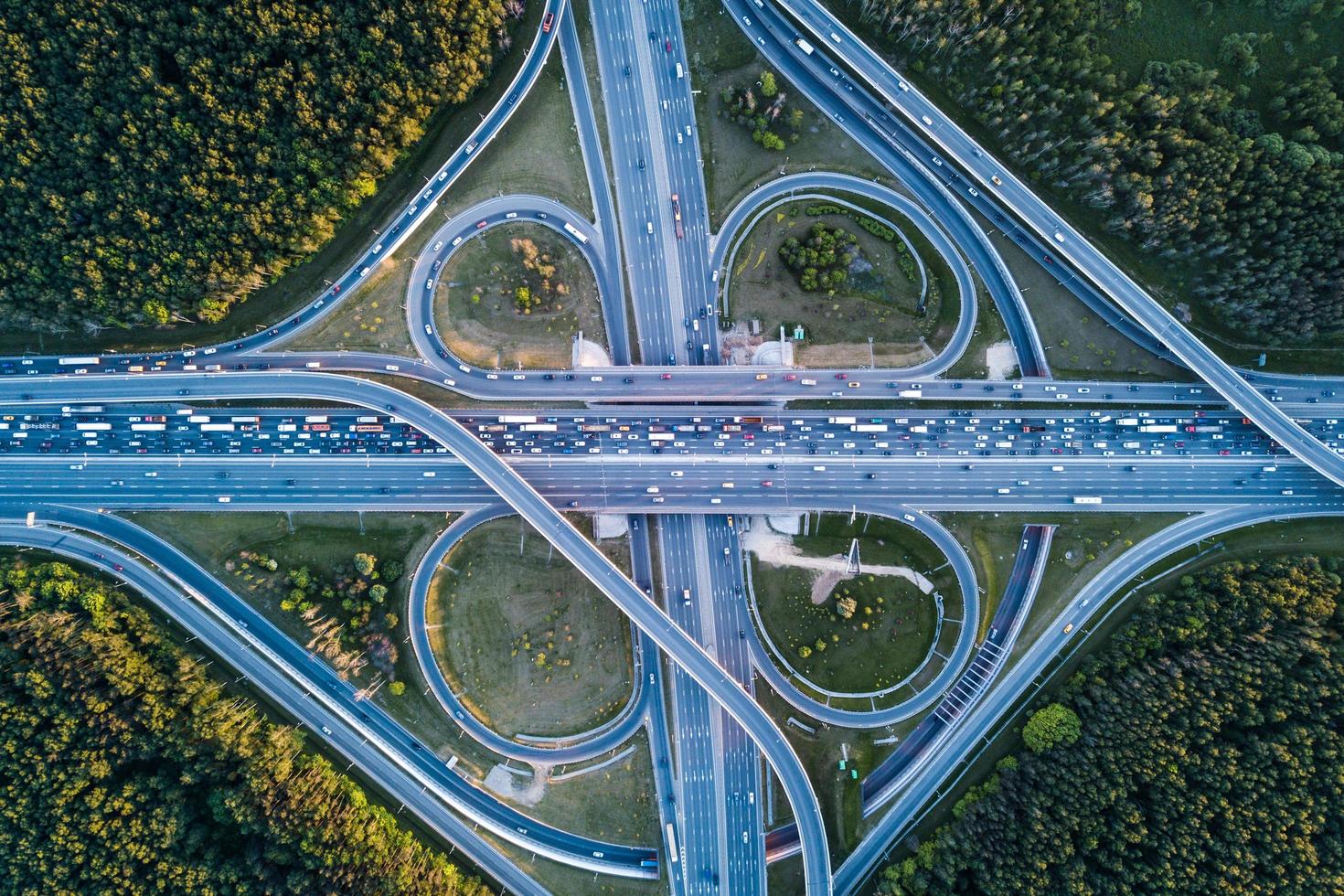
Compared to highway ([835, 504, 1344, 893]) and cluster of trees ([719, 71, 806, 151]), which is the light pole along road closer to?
highway ([835, 504, 1344, 893])

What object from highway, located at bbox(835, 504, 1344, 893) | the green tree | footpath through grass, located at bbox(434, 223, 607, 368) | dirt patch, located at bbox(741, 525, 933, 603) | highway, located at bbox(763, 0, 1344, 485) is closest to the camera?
the green tree

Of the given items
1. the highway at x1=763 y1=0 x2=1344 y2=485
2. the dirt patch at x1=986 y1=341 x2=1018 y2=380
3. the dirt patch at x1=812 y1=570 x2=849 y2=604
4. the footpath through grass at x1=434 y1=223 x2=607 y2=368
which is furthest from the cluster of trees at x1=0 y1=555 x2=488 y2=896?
the highway at x1=763 y1=0 x2=1344 y2=485

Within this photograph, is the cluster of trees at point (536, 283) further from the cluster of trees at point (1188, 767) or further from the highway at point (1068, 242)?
the cluster of trees at point (1188, 767)

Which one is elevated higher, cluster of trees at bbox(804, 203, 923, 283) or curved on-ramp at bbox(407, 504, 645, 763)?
cluster of trees at bbox(804, 203, 923, 283)

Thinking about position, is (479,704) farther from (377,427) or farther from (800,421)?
(800,421)

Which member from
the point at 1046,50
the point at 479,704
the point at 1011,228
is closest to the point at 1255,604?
the point at 1011,228

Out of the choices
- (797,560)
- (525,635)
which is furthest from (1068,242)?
(525,635)

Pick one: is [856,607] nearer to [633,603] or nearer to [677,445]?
[633,603]

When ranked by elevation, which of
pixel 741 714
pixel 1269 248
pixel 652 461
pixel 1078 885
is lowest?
pixel 1078 885
